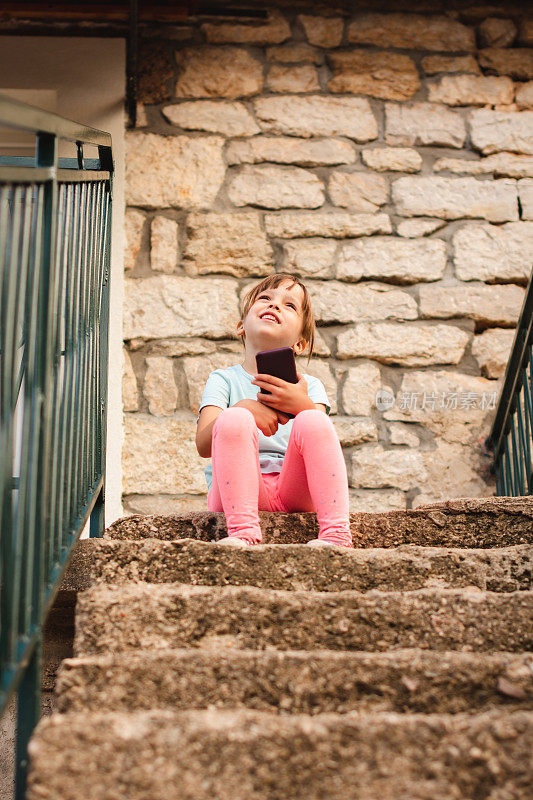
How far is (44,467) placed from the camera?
1256 millimetres

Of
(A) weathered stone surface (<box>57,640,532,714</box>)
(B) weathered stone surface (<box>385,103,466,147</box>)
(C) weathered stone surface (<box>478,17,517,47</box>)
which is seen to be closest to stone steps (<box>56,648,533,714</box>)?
(A) weathered stone surface (<box>57,640,532,714</box>)

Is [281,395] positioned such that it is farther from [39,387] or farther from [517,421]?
[517,421]

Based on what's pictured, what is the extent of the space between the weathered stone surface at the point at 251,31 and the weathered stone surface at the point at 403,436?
2015 millimetres

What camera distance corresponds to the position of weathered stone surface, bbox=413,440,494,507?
3.20 meters

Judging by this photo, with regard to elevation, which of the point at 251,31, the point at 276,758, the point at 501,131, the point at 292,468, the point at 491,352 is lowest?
the point at 276,758

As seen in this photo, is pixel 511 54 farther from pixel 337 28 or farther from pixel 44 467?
pixel 44 467

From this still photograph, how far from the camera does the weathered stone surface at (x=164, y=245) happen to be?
3287mm

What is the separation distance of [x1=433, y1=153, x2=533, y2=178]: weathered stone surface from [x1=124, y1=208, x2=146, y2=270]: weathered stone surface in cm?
148

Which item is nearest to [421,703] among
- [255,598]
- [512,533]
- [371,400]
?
[255,598]

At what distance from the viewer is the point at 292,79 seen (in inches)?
Answer: 135

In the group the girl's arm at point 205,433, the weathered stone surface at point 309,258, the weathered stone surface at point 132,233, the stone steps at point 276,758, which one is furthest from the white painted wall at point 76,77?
the stone steps at point 276,758

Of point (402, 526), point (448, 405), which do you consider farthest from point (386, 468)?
point (402, 526)

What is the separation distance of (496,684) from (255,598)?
0.45 meters

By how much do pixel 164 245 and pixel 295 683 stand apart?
8.42ft
